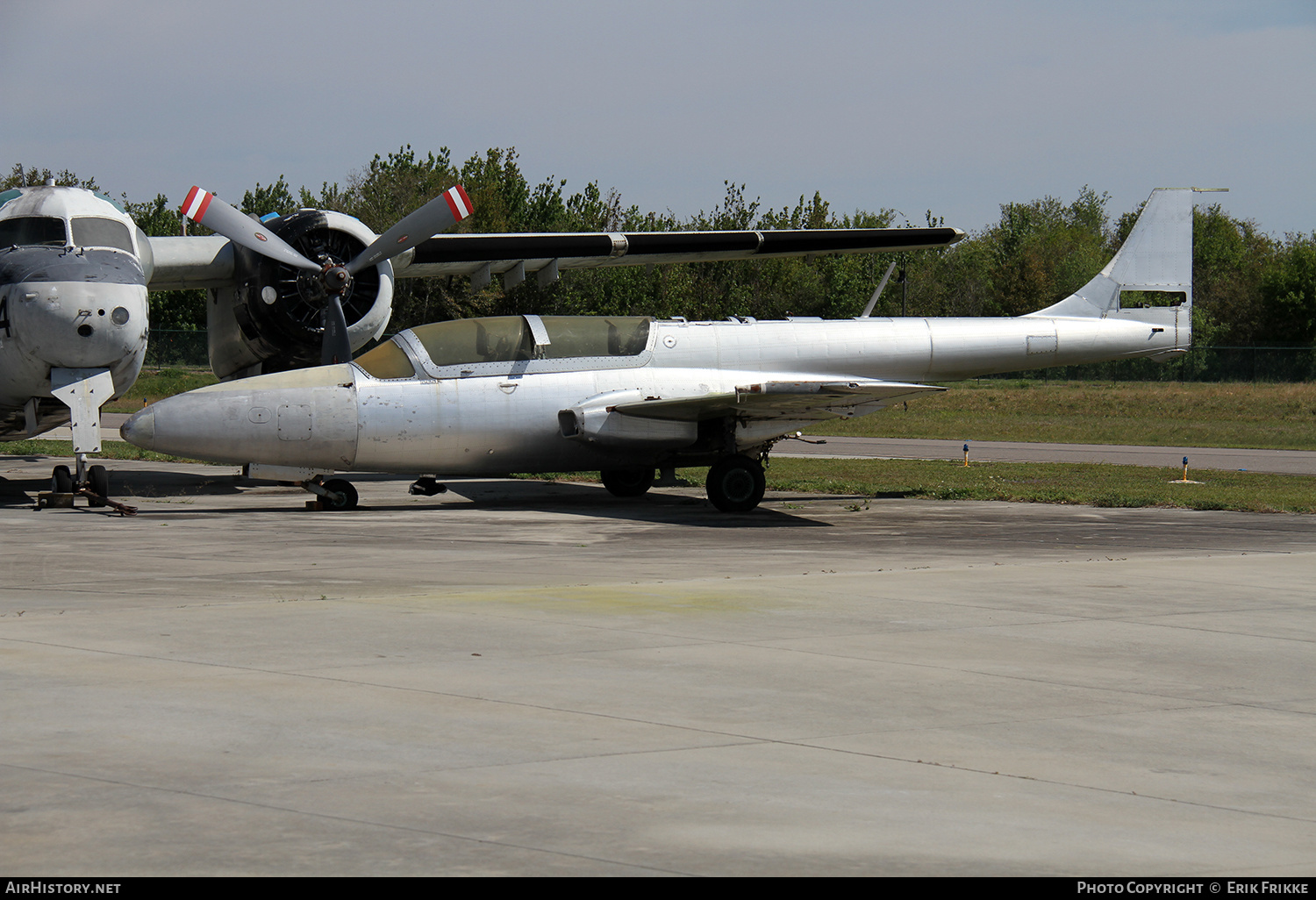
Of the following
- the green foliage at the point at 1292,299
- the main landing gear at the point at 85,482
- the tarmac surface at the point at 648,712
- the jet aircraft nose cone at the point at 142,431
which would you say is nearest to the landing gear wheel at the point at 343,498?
the jet aircraft nose cone at the point at 142,431

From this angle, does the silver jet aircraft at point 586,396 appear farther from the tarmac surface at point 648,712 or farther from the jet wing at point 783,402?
the tarmac surface at point 648,712

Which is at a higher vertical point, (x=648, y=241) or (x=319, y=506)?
(x=648, y=241)

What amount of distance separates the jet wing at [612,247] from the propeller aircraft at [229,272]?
1.4 inches

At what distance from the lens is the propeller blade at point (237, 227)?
1866 centimetres

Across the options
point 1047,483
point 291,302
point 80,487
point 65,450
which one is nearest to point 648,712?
point 80,487

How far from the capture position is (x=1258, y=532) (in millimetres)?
15578

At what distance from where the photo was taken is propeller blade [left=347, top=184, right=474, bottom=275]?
19.4 metres

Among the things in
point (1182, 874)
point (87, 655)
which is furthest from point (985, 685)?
point (87, 655)

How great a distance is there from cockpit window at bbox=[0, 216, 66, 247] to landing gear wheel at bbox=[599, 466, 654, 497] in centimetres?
800

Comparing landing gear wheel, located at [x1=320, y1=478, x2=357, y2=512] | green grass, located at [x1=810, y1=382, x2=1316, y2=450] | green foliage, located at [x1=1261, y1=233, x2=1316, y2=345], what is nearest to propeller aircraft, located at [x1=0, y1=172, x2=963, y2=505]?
landing gear wheel, located at [x1=320, y1=478, x2=357, y2=512]

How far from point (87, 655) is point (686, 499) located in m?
12.7

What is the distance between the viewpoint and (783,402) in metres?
17.2
